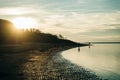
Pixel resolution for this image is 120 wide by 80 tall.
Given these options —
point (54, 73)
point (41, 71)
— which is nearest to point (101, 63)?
point (41, 71)

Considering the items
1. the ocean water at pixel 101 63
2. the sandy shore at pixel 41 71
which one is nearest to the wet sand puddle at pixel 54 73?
the sandy shore at pixel 41 71

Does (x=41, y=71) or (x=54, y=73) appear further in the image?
(x=41, y=71)

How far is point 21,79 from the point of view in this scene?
22.0m

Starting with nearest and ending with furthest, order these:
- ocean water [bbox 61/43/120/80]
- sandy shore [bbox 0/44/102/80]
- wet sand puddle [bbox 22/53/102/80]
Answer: sandy shore [bbox 0/44/102/80] < wet sand puddle [bbox 22/53/102/80] < ocean water [bbox 61/43/120/80]

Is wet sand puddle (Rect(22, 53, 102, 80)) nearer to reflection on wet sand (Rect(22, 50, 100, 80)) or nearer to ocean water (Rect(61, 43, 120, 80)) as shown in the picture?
reflection on wet sand (Rect(22, 50, 100, 80))

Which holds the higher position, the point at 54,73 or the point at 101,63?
the point at 54,73

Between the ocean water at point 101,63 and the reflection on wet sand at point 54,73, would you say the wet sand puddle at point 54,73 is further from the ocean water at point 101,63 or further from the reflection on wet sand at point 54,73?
the ocean water at point 101,63

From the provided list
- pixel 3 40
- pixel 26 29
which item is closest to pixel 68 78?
pixel 3 40

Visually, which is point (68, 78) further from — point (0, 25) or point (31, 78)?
point (0, 25)

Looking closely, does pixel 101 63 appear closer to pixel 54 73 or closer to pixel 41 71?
pixel 41 71

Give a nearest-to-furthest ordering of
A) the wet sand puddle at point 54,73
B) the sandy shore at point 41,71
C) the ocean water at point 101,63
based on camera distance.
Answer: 1. the sandy shore at point 41,71
2. the wet sand puddle at point 54,73
3. the ocean water at point 101,63

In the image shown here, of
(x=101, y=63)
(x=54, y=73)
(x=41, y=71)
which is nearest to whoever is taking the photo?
(x=54, y=73)

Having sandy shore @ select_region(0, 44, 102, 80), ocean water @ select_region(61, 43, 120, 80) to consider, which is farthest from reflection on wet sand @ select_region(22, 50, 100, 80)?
ocean water @ select_region(61, 43, 120, 80)

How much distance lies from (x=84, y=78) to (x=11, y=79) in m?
8.32
